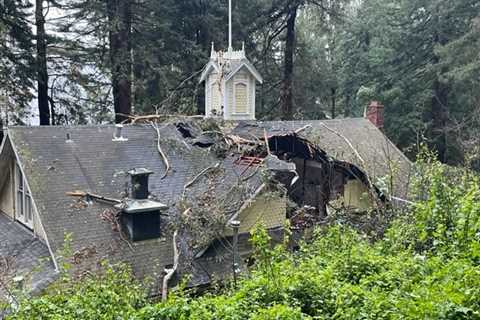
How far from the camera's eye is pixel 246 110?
51.5ft

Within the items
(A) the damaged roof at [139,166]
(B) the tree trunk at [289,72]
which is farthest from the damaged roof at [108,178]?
(B) the tree trunk at [289,72]

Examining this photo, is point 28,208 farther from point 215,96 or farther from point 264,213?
point 215,96

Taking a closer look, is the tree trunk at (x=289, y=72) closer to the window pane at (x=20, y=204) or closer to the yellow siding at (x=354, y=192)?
the yellow siding at (x=354, y=192)

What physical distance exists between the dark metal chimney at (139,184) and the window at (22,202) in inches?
92.5

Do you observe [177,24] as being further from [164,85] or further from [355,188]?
[355,188]

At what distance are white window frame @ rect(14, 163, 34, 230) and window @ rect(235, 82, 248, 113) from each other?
23.8 ft

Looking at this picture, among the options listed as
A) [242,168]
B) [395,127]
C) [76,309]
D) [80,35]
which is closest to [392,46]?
[395,127]

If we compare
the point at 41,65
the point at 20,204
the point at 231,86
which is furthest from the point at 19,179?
the point at 41,65

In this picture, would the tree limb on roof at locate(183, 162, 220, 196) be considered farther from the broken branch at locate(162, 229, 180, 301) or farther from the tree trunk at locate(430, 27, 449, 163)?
the tree trunk at locate(430, 27, 449, 163)

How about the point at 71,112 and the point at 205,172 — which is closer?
the point at 205,172

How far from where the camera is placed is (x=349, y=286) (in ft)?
16.4

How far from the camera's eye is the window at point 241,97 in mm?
15586

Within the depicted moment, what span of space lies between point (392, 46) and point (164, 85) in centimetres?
1325

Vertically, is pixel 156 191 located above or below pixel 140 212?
above
